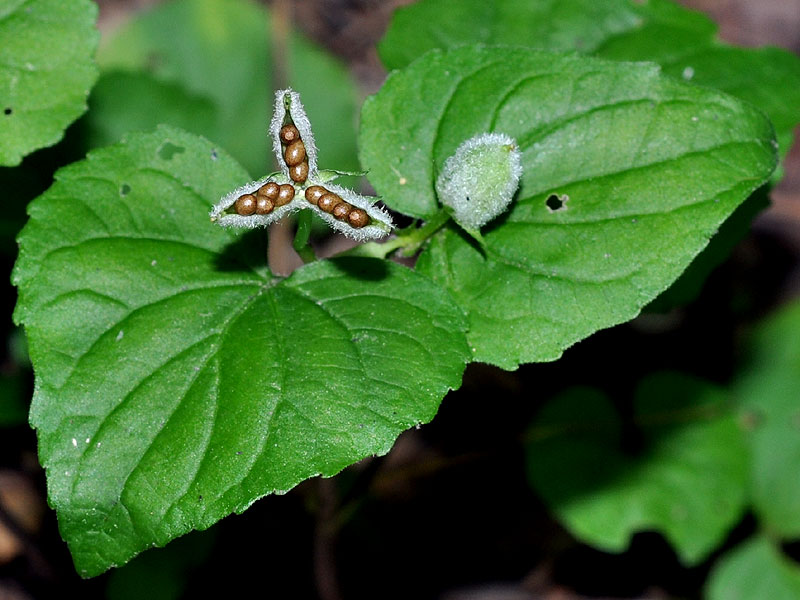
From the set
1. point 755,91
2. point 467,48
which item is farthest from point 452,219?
point 755,91

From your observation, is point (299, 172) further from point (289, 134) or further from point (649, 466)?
point (649, 466)

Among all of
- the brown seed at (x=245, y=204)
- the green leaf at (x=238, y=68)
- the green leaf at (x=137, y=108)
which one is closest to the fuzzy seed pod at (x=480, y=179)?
the brown seed at (x=245, y=204)

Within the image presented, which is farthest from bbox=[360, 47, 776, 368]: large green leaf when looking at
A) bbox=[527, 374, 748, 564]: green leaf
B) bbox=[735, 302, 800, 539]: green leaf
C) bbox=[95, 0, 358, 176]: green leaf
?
bbox=[735, 302, 800, 539]: green leaf

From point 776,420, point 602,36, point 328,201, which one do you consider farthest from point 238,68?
point 776,420

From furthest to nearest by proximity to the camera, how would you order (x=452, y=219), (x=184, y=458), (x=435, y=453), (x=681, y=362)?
(x=681, y=362) → (x=435, y=453) → (x=452, y=219) → (x=184, y=458)

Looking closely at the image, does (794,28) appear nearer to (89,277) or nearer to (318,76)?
(318,76)
